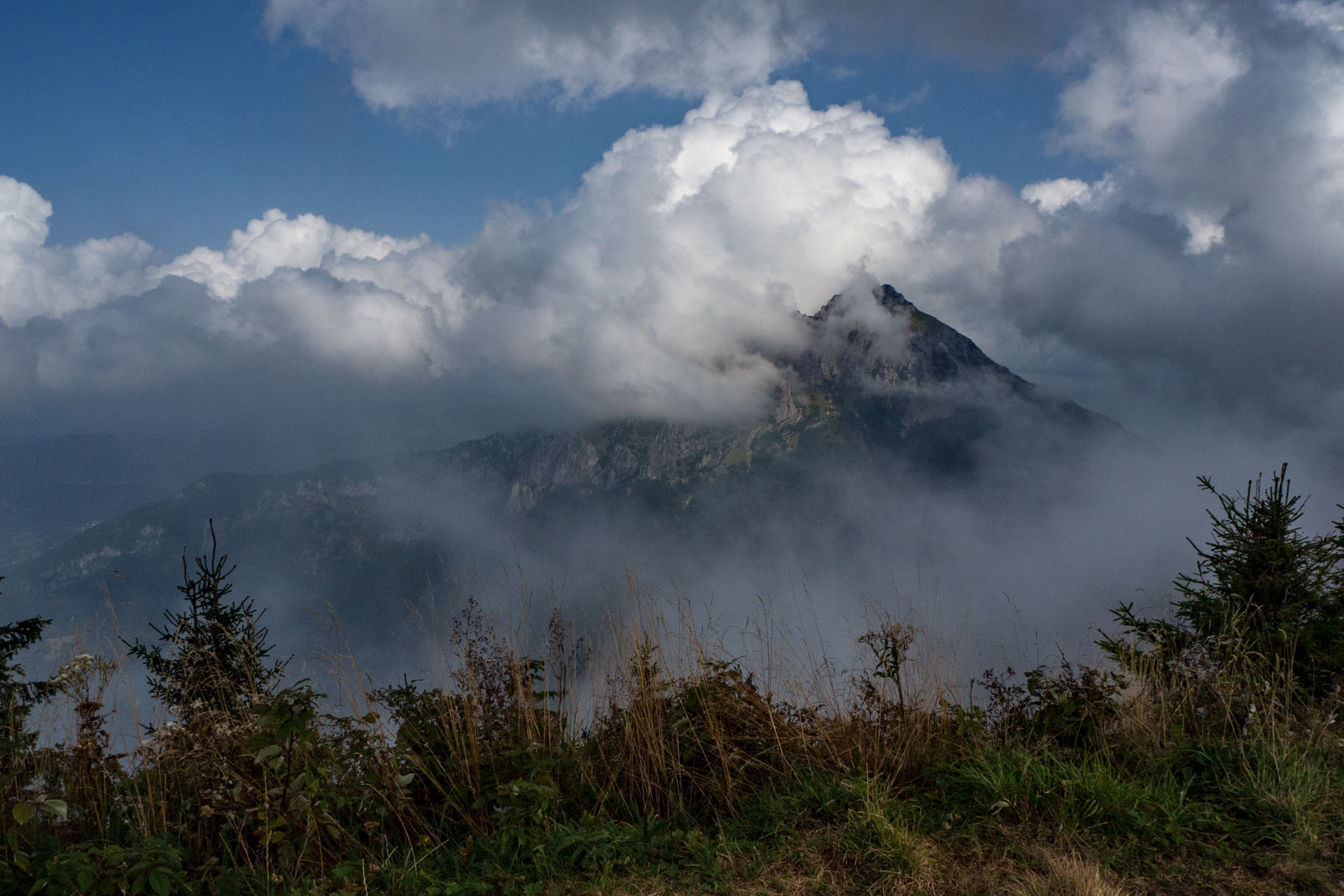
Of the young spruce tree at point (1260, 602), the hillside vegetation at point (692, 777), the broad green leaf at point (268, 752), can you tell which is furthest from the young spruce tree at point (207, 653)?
the young spruce tree at point (1260, 602)

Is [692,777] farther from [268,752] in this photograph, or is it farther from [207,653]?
[207,653]

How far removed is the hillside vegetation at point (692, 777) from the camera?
3.12 meters

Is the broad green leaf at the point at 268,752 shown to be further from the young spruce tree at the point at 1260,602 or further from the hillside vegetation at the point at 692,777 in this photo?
the young spruce tree at the point at 1260,602

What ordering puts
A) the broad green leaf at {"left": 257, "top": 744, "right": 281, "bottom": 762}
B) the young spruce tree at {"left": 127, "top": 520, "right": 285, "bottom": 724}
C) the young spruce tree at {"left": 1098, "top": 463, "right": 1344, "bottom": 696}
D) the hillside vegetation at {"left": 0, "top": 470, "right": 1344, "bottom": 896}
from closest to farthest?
the broad green leaf at {"left": 257, "top": 744, "right": 281, "bottom": 762} < the hillside vegetation at {"left": 0, "top": 470, "right": 1344, "bottom": 896} < the young spruce tree at {"left": 127, "top": 520, "right": 285, "bottom": 724} < the young spruce tree at {"left": 1098, "top": 463, "right": 1344, "bottom": 696}

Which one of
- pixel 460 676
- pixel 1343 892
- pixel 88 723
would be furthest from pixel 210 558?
pixel 1343 892

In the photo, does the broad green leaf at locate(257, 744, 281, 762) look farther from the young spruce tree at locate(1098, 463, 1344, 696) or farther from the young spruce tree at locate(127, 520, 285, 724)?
the young spruce tree at locate(1098, 463, 1344, 696)

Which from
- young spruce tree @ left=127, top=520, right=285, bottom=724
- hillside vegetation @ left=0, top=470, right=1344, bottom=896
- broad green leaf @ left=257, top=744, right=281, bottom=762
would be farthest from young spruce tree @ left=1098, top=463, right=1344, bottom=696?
young spruce tree @ left=127, top=520, right=285, bottom=724

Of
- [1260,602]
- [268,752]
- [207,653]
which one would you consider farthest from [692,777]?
[1260,602]

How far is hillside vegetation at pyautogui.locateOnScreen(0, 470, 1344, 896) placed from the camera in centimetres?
312

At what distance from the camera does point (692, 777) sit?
13.4 ft

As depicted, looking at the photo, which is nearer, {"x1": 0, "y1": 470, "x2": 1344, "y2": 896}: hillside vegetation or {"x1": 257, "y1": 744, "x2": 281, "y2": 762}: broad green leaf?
{"x1": 257, "y1": 744, "x2": 281, "y2": 762}: broad green leaf

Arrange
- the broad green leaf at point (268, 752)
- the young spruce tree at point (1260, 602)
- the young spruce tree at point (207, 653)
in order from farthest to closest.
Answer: the young spruce tree at point (1260, 602) → the young spruce tree at point (207, 653) → the broad green leaf at point (268, 752)

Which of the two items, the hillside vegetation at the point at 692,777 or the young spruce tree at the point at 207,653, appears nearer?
the hillside vegetation at the point at 692,777

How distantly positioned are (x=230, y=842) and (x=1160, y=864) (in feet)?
15.8
